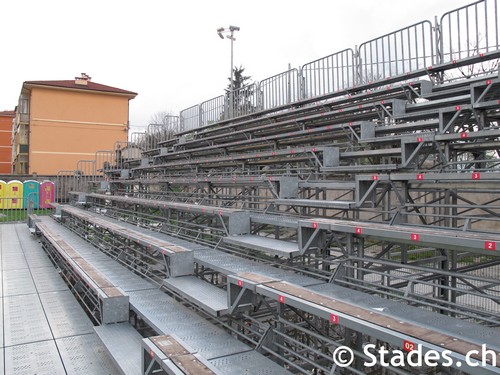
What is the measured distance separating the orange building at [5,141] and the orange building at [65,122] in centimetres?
1790

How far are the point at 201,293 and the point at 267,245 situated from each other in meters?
0.88

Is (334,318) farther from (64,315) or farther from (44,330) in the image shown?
(64,315)

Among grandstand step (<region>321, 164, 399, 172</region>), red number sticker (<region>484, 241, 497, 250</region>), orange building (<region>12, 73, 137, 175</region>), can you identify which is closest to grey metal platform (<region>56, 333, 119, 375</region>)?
red number sticker (<region>484, 241, 497, 250</region>)

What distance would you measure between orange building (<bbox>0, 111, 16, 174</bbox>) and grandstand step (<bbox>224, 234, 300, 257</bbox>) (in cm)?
4547

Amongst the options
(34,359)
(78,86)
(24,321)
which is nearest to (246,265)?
(34,359)

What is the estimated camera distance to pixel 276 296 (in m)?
2.87

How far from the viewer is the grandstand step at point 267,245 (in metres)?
3.95

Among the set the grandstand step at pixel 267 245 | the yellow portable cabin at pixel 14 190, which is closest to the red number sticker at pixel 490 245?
the grandstand step at pixel 267 245

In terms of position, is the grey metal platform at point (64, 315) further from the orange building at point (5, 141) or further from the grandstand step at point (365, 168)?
the orange building at point (5, 141)

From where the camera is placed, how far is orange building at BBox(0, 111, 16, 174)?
42.2 metres

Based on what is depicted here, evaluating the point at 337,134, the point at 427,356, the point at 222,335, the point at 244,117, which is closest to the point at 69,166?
the point at 244,117

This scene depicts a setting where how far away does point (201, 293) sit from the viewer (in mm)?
3998

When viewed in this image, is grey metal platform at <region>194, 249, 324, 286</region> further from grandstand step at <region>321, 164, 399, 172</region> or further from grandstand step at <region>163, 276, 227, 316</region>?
grandstand step at <region>321, 164, 399, 172</region>

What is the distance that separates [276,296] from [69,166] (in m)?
25.7
